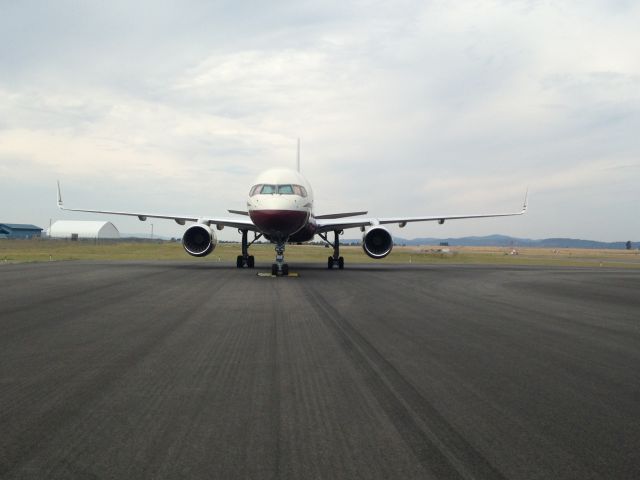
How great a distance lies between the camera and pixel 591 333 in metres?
9.20

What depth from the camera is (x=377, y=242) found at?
989 inches

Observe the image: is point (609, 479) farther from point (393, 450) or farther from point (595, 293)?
point (595, 293)

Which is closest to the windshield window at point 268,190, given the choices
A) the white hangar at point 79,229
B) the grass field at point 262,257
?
the grass field at point 262,257

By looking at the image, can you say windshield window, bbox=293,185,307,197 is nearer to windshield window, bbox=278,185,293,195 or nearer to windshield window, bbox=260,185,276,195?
windshield window, bbox=278,185,293,195

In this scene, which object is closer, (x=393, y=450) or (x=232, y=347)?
(x=393, y=450)

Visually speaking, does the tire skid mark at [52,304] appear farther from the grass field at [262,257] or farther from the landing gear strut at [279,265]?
the grass field at [262,257]

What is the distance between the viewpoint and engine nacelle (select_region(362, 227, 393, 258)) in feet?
81.5

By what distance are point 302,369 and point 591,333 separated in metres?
Result: 5.77

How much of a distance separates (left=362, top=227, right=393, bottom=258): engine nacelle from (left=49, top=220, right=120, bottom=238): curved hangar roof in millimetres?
114785

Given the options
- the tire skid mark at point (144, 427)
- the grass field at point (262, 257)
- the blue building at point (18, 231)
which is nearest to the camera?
the tire skid mark at point (144, 427)

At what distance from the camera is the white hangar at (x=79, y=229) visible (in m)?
127

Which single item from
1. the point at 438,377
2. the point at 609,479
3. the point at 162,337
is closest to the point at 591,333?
the point at 438,377

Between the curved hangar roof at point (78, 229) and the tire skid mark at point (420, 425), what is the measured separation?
131 meters

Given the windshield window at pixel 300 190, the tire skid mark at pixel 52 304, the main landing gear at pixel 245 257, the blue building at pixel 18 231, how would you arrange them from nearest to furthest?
the tire skid mark at pixel 52 304, the windshield window at pixel 300 190, the main landing gear at pixel 245 257, the blue building at pixel 18 231
